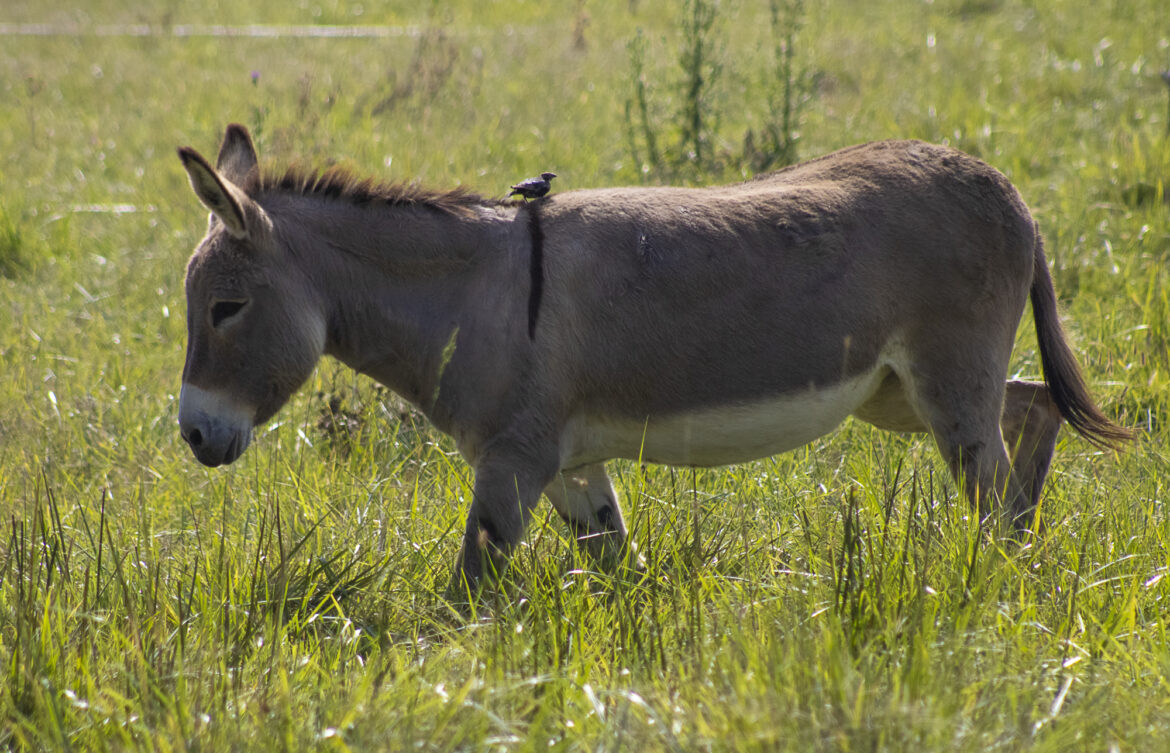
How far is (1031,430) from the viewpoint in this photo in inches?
155

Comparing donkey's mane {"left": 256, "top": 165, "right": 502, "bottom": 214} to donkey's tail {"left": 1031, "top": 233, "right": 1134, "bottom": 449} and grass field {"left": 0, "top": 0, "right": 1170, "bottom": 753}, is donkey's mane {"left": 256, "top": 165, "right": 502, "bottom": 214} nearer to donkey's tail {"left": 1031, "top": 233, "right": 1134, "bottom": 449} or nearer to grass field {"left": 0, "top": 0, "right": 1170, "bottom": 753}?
grass field {"left": 0, "top": 0, "right": 1170, "bottom": 753}

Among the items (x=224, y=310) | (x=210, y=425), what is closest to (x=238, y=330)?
(x=224, y=310)

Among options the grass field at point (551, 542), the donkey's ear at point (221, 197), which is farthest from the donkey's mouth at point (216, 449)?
the donkey's ear at point (221, 197)

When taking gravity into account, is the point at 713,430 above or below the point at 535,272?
below

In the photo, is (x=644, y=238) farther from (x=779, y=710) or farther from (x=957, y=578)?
(x=779, y=710)

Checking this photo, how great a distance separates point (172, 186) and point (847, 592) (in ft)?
23.6

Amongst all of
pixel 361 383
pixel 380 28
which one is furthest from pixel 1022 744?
pixel 380 28

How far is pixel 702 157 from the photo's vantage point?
7332 millimetres

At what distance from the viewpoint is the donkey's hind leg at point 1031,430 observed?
153 inches

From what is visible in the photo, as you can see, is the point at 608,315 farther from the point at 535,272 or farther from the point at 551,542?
the point at 551,542

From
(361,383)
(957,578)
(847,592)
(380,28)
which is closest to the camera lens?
(847,592)

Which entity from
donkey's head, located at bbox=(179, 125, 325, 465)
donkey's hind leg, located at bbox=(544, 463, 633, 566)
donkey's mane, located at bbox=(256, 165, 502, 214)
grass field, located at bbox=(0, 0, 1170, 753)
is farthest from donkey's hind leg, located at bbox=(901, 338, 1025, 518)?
donkey's head, located at bbox=(179, 125, 325, 465)

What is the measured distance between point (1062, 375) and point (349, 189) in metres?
2.49

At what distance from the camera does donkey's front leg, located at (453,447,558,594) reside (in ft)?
10.1
